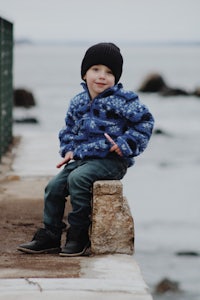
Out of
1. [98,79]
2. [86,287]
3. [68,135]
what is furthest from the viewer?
[68,135]

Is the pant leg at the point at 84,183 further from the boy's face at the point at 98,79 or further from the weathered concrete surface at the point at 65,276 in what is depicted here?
the boy's face at the point at 98,79

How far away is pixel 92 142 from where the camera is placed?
578cm

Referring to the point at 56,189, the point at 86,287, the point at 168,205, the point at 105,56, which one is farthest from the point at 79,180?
the point at 168,205

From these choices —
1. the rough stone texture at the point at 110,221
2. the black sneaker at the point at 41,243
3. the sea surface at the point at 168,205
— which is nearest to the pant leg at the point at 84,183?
the rough stone texture at the point at 110,221

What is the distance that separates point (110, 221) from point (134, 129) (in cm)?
62

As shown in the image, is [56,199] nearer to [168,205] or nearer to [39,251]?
[39,251]

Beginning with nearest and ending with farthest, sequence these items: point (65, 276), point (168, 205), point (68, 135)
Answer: point (65, 276) → point (68, 135) → point (168, 205)

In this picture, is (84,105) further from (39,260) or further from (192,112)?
(192,112)

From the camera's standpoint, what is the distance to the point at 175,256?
14.0 m

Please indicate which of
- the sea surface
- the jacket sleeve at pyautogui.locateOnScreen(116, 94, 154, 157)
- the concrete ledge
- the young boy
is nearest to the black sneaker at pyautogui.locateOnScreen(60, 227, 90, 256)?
the young boy

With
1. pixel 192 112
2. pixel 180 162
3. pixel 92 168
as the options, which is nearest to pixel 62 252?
pixel 92 168

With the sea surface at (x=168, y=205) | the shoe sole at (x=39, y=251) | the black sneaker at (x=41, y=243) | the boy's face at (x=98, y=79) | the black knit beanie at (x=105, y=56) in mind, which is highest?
the black knit beanie at (x=105, y=56)

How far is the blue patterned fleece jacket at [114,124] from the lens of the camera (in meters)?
5.68

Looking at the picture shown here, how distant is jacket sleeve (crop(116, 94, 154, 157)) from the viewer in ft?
18.6
